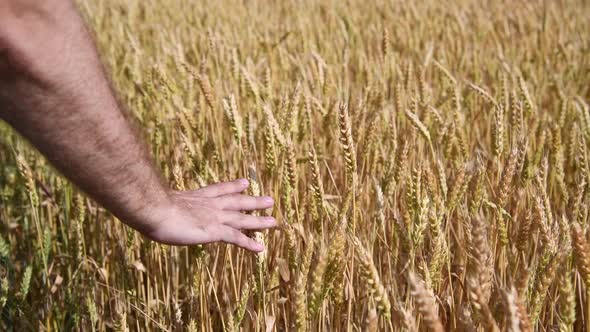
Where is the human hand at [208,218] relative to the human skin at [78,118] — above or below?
below

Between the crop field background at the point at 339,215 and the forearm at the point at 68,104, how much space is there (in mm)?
203

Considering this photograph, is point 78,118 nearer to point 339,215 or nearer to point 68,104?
point 68,104

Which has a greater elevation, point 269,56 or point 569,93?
point 269,56

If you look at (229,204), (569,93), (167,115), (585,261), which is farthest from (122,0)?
(585,261)

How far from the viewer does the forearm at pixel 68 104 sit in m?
0.65

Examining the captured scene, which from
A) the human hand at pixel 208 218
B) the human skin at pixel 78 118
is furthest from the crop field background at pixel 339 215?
the human skin at pixel 78 118

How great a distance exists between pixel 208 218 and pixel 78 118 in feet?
0.88

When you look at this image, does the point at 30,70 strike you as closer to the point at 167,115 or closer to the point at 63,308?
the point at 63,308

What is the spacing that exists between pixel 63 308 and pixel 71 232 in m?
0.19

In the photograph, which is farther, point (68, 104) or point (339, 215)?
point (339, 215)

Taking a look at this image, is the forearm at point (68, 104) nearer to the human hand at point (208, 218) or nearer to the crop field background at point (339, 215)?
the human hand at point (208, 218)

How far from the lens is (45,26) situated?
0.66 m

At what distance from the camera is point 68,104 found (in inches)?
27.1

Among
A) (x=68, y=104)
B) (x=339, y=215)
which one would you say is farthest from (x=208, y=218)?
(x=68, y=104)
